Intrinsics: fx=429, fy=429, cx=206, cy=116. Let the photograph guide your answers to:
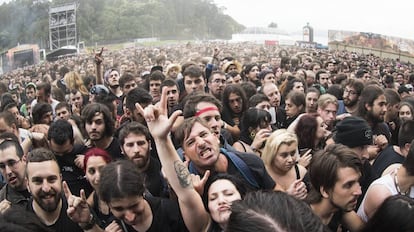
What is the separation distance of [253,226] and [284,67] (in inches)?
401

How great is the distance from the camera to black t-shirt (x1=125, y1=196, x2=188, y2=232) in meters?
2.45

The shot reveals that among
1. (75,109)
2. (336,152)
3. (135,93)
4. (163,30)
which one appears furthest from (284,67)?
(163,30)

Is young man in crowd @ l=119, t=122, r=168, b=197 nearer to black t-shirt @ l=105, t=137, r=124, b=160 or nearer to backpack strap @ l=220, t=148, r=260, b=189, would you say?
black t-shirt @ l=105, t=137, r=124, b=160

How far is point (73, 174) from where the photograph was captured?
11.7ft

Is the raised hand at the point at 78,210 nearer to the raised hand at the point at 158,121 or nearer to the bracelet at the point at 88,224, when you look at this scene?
the bracelet at the point at 88,224

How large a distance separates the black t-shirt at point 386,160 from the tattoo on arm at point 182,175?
1.68 meters

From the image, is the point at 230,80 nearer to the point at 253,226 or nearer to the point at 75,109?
the point at 75,109

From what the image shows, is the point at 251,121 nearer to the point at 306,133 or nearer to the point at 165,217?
the point at 306,133

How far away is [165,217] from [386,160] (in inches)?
73.7

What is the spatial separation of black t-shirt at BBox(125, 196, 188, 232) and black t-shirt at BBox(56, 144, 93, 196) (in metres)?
1.11

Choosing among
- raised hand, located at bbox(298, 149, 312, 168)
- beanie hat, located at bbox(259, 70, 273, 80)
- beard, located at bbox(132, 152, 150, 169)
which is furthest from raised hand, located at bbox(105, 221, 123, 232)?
beanie hat, located at bbox(259, 70, 273, 80)

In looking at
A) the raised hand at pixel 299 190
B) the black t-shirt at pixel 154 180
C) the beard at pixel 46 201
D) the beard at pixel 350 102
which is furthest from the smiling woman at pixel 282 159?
the beard at pixel 350 102

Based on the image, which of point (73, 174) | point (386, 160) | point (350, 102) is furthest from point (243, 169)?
point (350, 102)

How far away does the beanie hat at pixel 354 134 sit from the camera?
11.3 feet
